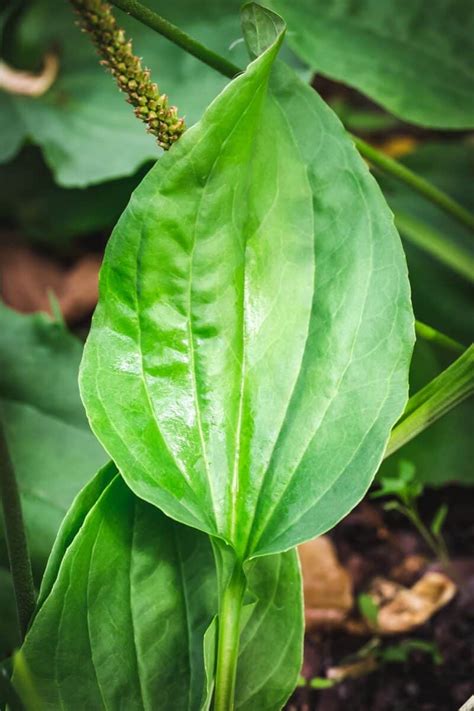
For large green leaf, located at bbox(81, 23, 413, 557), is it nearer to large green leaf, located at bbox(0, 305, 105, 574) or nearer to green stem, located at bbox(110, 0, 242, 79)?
green stem, located at bbox(110, 0, 242, 79)

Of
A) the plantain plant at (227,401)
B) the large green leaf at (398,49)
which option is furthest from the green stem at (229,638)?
the large green leaf at (398,49)

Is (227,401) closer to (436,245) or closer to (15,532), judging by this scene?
(15,532)

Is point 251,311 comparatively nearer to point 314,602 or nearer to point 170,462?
point 170,462

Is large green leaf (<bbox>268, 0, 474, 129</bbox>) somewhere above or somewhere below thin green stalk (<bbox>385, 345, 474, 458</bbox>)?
above

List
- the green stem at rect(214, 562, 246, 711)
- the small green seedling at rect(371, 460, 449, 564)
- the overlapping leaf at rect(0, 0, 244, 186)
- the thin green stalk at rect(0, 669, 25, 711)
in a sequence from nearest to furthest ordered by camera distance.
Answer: the thin green stalk at rect(0, 669, 25, 711) → the green stem at rect(214, 562, 246, 711) → the small green seedling at rect(371, 460, 449, 564) → the overlapping leaf at rect(0, 0, 244, 186)

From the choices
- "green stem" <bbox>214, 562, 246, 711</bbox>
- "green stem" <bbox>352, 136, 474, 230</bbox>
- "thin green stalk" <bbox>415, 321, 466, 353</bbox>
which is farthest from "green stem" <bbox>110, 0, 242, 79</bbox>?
"green stem" <bbox>214, 562, 246, 711</bbox>

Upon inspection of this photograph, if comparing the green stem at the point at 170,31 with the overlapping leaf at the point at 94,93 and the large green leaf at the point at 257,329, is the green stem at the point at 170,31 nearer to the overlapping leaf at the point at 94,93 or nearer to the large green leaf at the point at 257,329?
the large green leaf at the point at 257,329

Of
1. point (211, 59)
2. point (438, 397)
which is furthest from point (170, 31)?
point (438, 397)
